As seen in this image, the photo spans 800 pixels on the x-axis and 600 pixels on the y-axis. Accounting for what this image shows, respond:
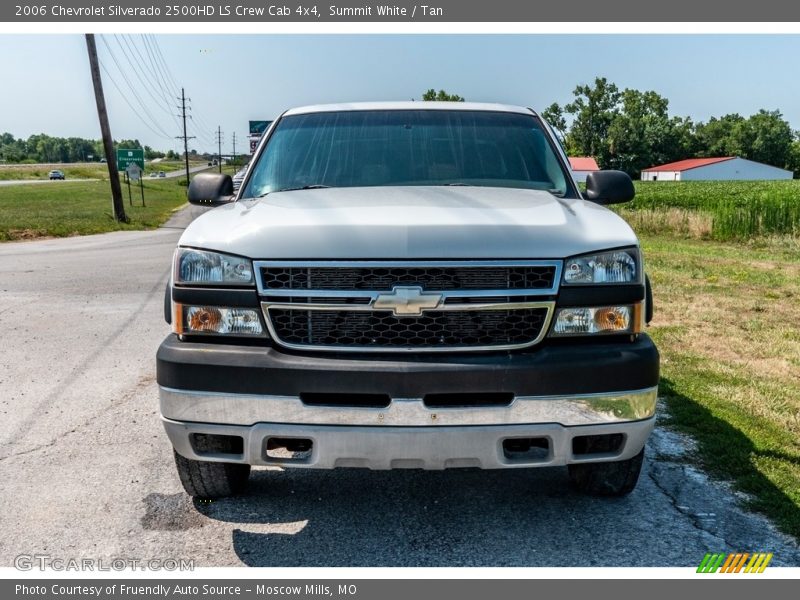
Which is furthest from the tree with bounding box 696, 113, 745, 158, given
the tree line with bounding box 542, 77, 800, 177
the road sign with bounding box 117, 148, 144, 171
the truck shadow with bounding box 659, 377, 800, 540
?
the truck shadow with bounding box 659, 377, 800, 540

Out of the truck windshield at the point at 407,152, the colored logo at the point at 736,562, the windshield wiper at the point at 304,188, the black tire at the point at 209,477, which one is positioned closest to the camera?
the colored logo at the point at 736,562

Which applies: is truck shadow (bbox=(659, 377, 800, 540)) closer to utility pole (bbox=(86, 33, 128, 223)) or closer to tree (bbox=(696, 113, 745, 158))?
utility pole (bbox=(86, 33, 128, 223))

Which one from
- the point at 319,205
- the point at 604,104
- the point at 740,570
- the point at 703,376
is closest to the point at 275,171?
the point at 319,205

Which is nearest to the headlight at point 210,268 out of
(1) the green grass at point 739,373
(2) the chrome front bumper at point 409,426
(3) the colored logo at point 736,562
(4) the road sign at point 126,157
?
(2) the chrome front bumper at point 409,426

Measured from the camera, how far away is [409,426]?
117 inches

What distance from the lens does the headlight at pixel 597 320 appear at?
3.10 metres

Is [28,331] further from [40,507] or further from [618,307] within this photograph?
[618,307]

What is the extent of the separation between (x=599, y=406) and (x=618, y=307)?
41 cm

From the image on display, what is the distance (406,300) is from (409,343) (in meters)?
0.18

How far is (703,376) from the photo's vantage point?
6125 millimetres

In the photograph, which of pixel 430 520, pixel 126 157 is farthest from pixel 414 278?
pixel 126 157

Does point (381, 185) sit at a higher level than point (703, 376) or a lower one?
higher

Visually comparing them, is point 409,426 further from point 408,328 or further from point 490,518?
point 490,518

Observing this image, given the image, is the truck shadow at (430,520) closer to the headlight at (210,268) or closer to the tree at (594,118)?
the headlight at (210,268)
